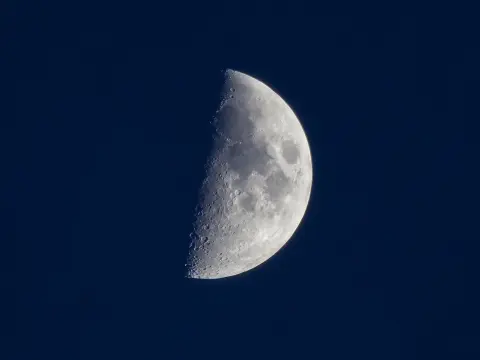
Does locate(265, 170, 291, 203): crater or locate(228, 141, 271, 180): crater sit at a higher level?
locate(228, 141, 271, 180): crater

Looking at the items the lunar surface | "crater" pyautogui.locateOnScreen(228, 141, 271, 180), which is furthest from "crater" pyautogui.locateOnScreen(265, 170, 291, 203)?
"crater" pyautogui.locateOnScreen(228, 141, 271, 180)

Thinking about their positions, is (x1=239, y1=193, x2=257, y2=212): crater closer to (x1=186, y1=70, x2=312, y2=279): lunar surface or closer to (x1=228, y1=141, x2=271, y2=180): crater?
(x1=186, y1=70, x2=312, y2=279): lunar surface

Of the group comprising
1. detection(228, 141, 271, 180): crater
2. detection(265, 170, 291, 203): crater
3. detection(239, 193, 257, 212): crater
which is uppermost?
detection(228, 141, 271, 180): crater

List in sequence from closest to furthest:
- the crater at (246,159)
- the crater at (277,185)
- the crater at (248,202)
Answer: the crater at (246,159) < the crater at (248,202) < the crater at (277,185)

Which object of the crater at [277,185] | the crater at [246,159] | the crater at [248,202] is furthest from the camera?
the crater at [277,185]

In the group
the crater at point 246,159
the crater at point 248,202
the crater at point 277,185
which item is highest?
the crater at point 246,159

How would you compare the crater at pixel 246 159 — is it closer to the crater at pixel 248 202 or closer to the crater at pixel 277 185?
the crater at pixel 277 185

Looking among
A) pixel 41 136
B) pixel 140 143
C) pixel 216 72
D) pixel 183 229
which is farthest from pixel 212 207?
pixel 41 136

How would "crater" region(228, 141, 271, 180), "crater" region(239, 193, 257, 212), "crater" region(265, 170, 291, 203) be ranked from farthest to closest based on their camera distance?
"crater" region(265, 170, 291, 203) < "crater" region(239, 193, 257, 212) < "crater" region(228, 141, 271, 180)

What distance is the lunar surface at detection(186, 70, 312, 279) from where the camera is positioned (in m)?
13.4

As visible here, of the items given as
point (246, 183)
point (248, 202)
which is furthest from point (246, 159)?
point (248, 202)

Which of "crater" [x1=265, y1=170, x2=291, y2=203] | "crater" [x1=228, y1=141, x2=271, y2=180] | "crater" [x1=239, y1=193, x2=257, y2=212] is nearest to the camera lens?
"crater" [x1=228, y1=141, x2=271, y2=180]

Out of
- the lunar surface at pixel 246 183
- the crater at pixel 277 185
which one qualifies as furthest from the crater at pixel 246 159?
the crater at pixel 277 185

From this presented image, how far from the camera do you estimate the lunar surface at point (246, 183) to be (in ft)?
43.9
